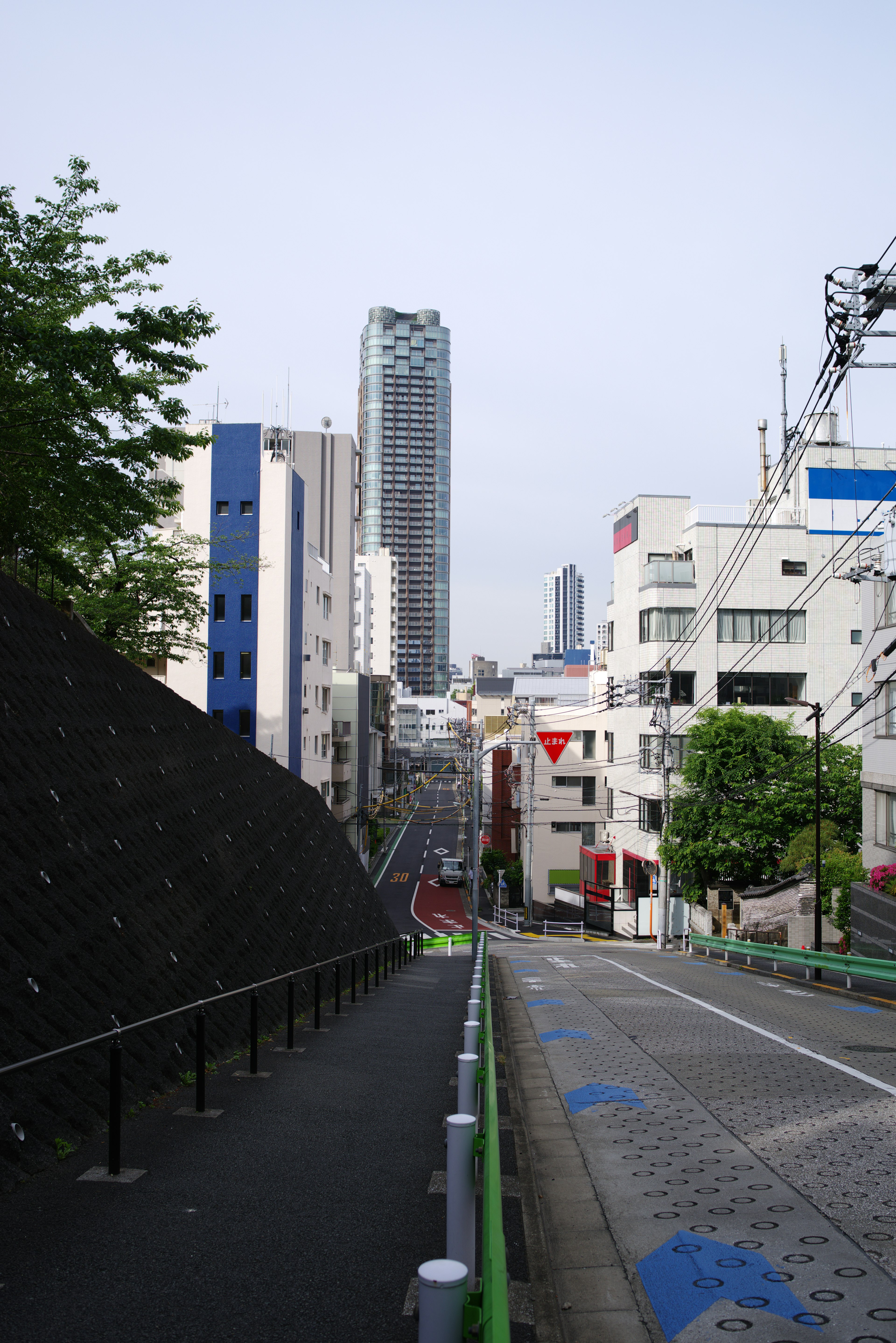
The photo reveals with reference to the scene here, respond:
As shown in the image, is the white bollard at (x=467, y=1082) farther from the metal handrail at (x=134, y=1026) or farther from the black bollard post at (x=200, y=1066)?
the black bollard post at (x=200, y=1066)

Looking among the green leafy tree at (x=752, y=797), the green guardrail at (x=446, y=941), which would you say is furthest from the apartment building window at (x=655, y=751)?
the green guardrail at (x=446, y=941)

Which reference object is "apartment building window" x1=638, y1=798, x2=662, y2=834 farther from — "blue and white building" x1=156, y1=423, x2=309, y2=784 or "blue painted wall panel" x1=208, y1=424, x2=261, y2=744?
"blue painted wall panel" x1=208, y1=424, x2=261, y2=744

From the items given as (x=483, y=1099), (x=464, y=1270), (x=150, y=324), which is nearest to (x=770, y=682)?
(x=150, y=324)

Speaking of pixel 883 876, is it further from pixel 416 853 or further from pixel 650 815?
pixel 416 853

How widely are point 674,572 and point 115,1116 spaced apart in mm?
52512

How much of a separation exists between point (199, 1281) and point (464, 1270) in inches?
95.6

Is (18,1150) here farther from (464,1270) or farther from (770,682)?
(770,682)

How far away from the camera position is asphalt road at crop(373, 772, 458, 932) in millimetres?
59406

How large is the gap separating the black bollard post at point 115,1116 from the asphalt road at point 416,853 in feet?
94.3

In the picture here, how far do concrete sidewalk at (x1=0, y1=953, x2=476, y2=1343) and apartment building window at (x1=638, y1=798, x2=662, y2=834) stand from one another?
144 feet

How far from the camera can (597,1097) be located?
966cm

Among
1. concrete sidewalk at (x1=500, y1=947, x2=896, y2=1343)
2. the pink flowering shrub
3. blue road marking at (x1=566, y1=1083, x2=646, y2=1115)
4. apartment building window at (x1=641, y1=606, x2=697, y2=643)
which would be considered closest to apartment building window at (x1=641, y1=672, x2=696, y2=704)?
apartment building window at (x1=641, y1=606, x2=697, y2=643)

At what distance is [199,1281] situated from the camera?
4617 millimetres

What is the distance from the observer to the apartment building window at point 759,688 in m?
54.1
